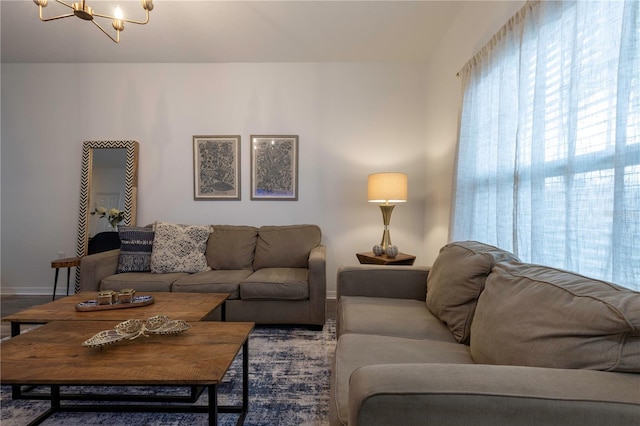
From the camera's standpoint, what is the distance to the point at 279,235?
3.12 meters

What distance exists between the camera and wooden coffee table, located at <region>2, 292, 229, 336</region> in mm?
1588

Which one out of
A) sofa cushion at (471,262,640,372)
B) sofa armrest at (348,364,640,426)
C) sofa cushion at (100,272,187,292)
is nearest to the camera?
sofa armrest at (348,364,640,426)

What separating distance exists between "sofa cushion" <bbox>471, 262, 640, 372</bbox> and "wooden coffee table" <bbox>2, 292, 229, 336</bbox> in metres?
1.39

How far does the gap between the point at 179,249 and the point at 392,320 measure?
2.22m

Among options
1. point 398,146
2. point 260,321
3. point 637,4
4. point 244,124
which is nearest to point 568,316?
point 637,4

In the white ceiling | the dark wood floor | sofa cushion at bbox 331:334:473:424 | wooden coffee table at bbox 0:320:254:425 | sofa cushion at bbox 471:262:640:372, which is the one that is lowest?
the dark wood floor

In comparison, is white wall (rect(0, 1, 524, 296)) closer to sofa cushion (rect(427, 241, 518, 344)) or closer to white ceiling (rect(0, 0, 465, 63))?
white ceiling (rect(0, 0, 465, 63))

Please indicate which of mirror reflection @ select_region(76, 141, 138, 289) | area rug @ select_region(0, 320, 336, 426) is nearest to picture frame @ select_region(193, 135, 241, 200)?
mirror reflection @ select_region(76, 141, 138, 289)

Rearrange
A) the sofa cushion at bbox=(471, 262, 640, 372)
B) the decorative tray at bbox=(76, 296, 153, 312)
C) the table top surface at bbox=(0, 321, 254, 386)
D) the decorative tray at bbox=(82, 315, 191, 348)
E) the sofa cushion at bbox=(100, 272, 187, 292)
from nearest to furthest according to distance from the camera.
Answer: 1. the sofa cushion at bbox=(471, 262, 640, 372)
2. the table top surface at bbox=(0, 321, 254, 386)
3. the decorative tray at bbox=(82, 315, 191, 348)
4. the decorative tray at bbox=(76, 296, 153, 312)
5. the sofa cushion at bbox=(100, 272, 187, 292)

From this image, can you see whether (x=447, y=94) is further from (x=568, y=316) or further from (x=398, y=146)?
(x=568, y=316)

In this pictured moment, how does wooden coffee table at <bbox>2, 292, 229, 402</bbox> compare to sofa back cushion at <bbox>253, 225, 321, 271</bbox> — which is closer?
wooden coffee table at <bbox>2, 292, 229, 402</bbox>

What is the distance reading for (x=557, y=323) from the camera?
0.85m

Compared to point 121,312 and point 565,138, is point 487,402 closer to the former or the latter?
point 565,138

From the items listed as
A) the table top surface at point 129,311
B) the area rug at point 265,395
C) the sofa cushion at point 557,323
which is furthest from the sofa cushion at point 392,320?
the table top surface at point 129,311
